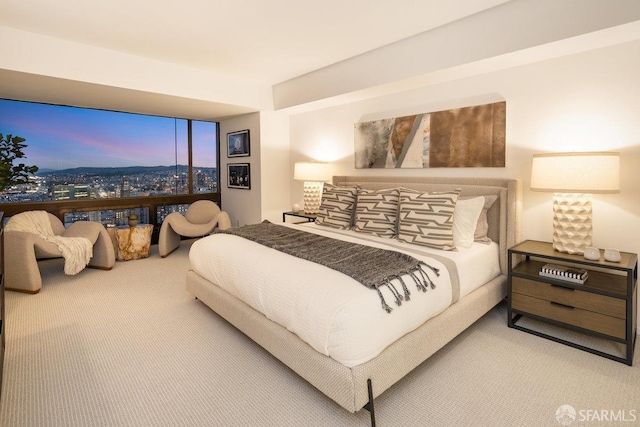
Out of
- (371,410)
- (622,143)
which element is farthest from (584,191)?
(371,410)

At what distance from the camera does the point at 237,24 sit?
3.11 m

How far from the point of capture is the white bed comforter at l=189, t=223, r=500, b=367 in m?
1.76

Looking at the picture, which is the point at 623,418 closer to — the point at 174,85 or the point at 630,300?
the point at 630,300

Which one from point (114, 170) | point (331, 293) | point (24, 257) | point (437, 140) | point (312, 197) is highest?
point (437, 140)

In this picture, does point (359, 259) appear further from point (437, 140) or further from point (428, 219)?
point (437, 140)

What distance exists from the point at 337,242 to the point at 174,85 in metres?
2.93

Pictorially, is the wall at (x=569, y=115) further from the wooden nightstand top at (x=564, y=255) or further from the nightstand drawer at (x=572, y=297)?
the nightstand drawer at (x=572, y=297)

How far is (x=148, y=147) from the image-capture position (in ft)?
19.2

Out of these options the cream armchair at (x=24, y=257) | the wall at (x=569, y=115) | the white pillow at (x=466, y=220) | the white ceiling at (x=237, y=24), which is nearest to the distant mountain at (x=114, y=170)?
the cream armchair at (x=24, y=257)

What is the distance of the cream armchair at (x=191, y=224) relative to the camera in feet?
16.4

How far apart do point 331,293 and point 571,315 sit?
1.84m

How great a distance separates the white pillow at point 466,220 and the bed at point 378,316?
0.28 meters

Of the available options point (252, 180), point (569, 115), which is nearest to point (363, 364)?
point (569, 115)

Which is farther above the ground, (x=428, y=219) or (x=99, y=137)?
(x=99, y=137)
